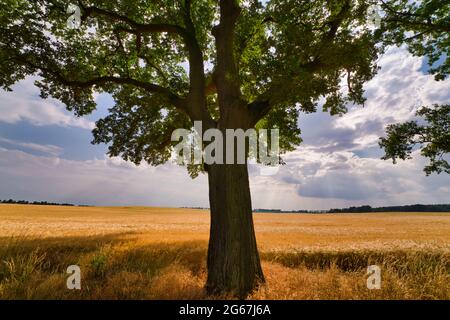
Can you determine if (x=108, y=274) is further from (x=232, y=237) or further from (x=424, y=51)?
(x=424, y=51)

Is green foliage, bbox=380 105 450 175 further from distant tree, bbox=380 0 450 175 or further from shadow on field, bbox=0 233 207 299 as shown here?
shadow on field, bbox=0 233 207 299

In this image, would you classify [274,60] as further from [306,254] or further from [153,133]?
[306,254]

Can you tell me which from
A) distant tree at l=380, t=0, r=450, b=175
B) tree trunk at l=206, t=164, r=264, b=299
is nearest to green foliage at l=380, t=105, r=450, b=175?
distant tree at l=380, t=0, r=450, b=175

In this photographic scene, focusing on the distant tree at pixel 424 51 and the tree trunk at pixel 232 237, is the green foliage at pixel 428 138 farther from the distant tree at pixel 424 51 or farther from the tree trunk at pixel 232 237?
the tree trunk at pixel 232 237

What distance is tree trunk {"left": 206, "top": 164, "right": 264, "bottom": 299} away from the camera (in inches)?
273

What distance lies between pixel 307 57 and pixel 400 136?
24.3 ft

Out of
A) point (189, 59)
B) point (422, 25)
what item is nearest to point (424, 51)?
point (422, 25)

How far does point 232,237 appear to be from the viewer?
23.4 feet

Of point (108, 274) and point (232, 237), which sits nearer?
point (232, 237)

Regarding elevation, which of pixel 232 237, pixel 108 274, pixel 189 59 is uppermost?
pixel 189 59

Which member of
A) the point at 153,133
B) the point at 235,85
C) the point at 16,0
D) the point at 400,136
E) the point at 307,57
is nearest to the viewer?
the point at 307,57

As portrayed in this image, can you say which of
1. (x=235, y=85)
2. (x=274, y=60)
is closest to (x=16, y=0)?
(x=235, y=85)

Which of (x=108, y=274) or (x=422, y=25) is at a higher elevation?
(x=422, y=25)

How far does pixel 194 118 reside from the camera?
8.84 metres
